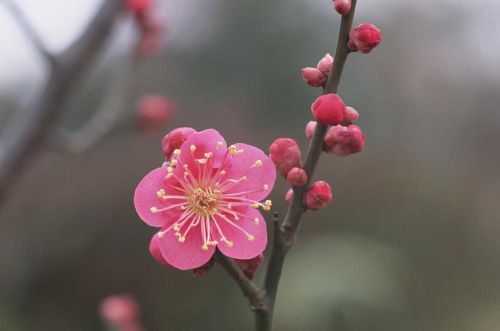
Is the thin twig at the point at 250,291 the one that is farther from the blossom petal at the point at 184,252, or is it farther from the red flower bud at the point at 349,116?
the red flower bud at the point at 349,116

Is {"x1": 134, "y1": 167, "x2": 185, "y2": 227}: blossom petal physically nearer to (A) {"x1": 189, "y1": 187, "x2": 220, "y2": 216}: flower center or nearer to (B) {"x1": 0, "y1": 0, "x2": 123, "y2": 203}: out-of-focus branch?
(A) {"x1": 189, "y1": 187, "x2": 220, "y2": 216}: flower center

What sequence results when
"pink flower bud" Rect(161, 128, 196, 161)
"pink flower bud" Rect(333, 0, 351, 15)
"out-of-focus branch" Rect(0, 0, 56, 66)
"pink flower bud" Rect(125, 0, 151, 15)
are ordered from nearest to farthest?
1. "pink flower bud" Rect(333, 0, 351, 15)
2. "pink flower bud" Rect(161, 128, 196, 161)
3. "out-of-focus branch" Rect(0, 0, 56, 66)
4. "pink flower bud" Rect(125, 0, 151, 15)

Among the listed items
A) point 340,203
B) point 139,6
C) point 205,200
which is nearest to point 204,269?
point 205,200

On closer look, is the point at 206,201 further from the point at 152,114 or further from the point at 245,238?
the point at 152,114

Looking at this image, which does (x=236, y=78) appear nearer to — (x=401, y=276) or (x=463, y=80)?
(x=463, y=80)

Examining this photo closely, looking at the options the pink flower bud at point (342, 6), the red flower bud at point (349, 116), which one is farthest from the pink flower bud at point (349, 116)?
the pink flower bud at point (342, 6)

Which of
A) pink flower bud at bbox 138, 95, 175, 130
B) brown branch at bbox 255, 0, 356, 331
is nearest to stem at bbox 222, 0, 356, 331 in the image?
brown branch at bbox 255, 0, 356, 331
